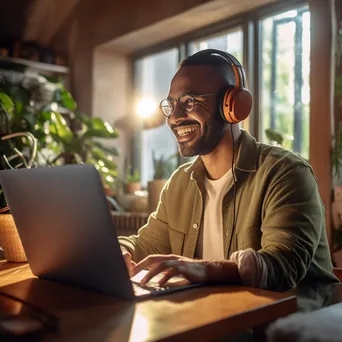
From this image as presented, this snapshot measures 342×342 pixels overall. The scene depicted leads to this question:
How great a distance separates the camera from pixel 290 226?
1.23 meters

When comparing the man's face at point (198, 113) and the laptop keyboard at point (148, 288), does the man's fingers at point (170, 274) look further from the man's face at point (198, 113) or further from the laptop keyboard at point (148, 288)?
the man's face at point (198, 113)

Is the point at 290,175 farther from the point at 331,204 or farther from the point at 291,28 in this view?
the point at 291,28

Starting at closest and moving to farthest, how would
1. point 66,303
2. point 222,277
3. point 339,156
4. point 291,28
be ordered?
point 66,303
point 222,277
point 339,156
point 291,28

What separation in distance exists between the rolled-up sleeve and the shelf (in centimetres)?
299

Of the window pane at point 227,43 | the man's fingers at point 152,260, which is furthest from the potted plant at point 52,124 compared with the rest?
the man's fingers at point 152,260

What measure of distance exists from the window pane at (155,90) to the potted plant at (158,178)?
1.23ft

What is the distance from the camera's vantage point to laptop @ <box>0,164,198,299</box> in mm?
887

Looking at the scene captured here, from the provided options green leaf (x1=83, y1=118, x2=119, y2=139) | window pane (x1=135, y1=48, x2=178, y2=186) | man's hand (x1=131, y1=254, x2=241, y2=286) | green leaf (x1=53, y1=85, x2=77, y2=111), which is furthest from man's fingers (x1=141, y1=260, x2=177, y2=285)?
green leaf (x1=53, y1=85, x2=77, y2=111)

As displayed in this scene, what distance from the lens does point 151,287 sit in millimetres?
1031

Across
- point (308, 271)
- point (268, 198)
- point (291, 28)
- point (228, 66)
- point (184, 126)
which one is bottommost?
point (308, 271)

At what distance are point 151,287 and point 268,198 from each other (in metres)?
0.48

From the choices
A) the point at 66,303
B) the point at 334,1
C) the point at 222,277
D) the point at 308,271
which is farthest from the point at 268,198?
the point at 334,1

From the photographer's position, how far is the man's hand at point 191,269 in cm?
104

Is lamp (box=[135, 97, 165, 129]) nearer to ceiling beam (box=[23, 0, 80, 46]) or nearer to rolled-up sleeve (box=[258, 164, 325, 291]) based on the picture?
ceiling beam (box=[23, 0, 80, 46])
